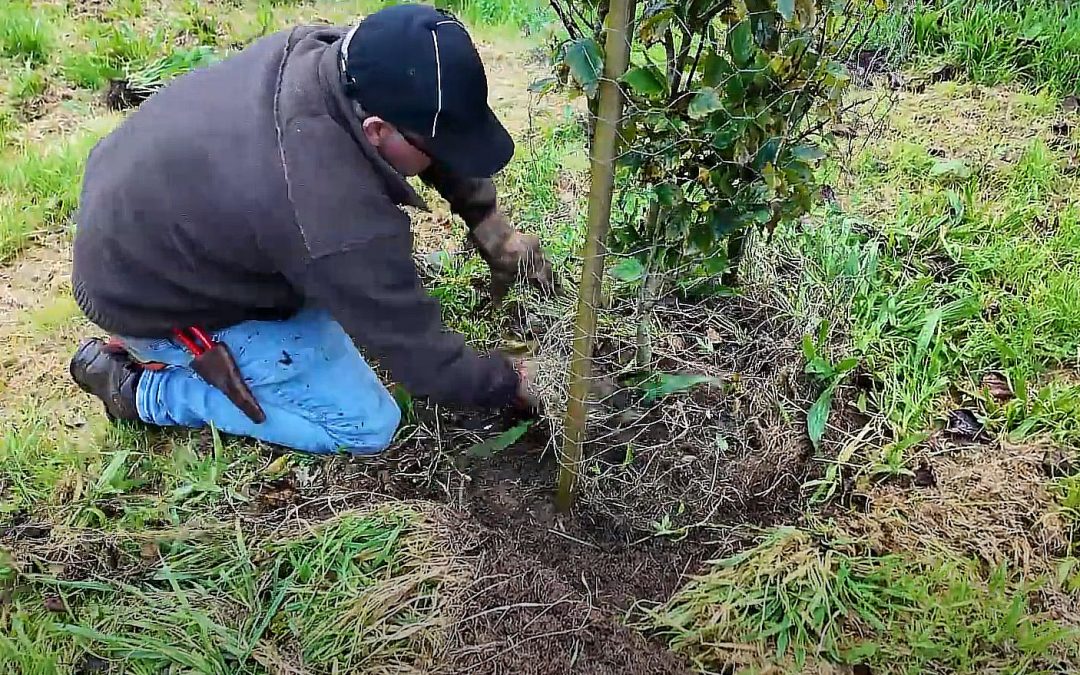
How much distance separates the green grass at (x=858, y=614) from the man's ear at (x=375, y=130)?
1.25m

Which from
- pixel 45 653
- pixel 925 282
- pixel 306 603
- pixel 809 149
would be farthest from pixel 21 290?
pixel 925 282

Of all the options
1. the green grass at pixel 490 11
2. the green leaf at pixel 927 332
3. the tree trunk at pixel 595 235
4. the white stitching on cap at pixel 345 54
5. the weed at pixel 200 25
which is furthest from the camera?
the green grass at pixel 490 11

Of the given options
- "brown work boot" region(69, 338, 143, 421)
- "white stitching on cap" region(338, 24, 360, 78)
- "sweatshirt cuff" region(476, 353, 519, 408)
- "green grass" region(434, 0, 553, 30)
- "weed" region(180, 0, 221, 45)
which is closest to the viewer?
"white stitching on cap" region(338, 24, 360, 78)

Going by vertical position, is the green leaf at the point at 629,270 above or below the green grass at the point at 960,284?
above

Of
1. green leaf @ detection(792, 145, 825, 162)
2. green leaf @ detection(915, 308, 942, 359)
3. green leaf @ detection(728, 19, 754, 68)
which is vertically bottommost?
green leaf @ detection(915, 308, 942, 359)

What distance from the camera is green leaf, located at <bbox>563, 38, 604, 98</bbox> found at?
1.56m

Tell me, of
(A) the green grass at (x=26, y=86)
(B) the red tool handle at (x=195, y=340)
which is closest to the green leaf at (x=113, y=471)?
(B) the red tool handle at (x=195, y=340)

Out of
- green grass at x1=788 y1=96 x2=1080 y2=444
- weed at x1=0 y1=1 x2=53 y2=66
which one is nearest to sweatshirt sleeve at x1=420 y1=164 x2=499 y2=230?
green grass at x1=788 y1=96 x2=1080 y2=444

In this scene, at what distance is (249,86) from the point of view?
2.00 metres

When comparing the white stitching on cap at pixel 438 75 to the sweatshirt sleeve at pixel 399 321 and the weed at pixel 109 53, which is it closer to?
the sweatshirt sleeve at pixel 399 321

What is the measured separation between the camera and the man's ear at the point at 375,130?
1873 mm

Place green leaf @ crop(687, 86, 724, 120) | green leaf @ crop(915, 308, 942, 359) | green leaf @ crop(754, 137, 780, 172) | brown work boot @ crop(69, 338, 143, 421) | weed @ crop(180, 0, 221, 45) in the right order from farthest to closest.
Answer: weed @ crop(180, 0, 221, 45)
green leaf @ crop(915, 308, 942, 359)
brown work boot @ crop(69, 338, 143, 421)
green leaf @ crop(754, 137, 780, 172)
green leaf @ crop(687, 86, 724, 120)

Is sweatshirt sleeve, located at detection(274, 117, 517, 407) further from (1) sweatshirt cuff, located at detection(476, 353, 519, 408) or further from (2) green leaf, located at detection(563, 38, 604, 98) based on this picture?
(2) green leaf, located at detection(563, 38, 604, 98)

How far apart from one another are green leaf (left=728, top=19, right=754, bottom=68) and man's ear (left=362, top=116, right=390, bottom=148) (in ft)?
2.39
